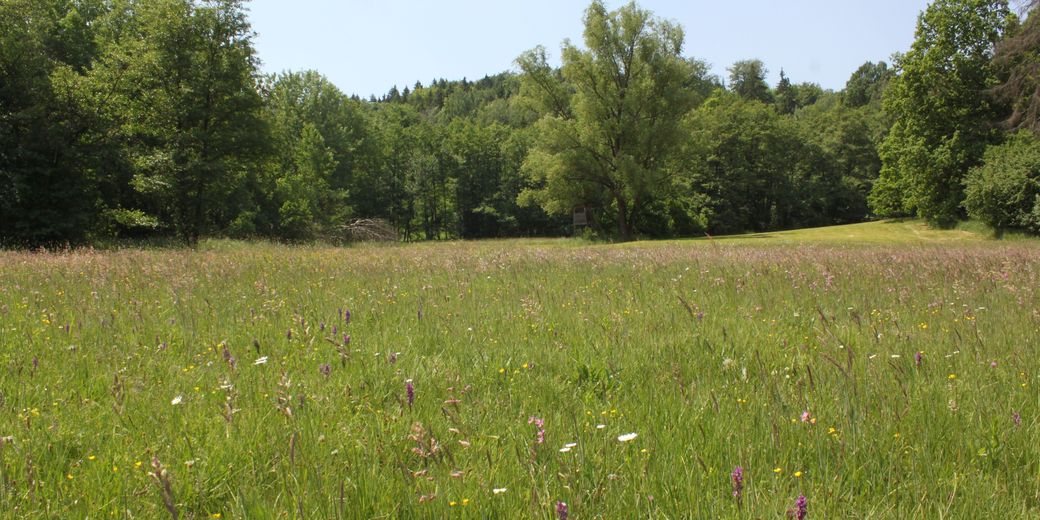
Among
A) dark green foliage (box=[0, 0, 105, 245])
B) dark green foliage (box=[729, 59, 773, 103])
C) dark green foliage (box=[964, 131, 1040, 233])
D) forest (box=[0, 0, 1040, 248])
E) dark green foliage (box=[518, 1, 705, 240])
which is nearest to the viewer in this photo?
dark green foliage (box=[0, 0, 105, 245])

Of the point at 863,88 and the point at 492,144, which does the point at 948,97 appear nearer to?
the point at 492,144

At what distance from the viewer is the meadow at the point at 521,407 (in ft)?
6.50

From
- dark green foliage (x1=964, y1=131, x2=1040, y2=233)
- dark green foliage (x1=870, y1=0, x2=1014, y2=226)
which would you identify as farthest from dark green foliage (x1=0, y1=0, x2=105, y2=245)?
dark green foliage (x1=870, y1=0, x2=1014, y2=226)

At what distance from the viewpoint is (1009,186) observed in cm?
2998

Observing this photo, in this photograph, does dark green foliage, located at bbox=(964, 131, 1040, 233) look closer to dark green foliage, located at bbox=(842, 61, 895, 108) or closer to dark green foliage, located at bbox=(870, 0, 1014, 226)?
dark green foliage, located at bbox=(870, 0, 1014, 226)

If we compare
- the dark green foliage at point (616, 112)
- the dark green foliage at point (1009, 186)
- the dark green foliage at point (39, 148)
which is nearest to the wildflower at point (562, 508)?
the dark green foliage at point (39, 148)

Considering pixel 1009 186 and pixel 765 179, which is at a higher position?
pixel 765 179

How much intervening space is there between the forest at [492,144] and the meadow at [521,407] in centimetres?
2363

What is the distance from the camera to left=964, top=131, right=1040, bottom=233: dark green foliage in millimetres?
29469

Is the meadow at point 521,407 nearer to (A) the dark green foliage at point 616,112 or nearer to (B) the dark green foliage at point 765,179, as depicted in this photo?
(A) the dark green foliage at point 616,112

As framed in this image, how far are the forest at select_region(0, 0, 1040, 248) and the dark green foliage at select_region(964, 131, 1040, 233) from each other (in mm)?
112

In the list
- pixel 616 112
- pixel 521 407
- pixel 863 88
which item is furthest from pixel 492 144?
pixel 863 88

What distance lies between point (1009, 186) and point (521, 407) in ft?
126

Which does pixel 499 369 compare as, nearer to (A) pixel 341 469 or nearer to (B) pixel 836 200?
(A) pixel 341 469
